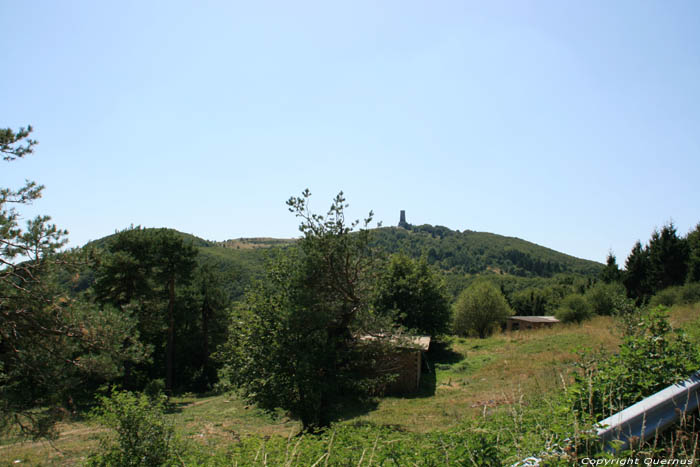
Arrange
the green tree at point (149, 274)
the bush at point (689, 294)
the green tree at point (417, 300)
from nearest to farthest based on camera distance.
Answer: the bush at point (689, 294) < the green tree at point (149, 274) < the green tree at point (417, 300)

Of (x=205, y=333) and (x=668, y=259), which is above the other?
(x=668, y=259)

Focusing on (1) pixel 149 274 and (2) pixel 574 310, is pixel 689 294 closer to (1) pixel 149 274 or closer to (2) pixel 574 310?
(2) pixel 574 310

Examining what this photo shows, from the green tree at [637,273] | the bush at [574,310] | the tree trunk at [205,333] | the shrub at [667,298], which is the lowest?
the tree trunk at [205,333]

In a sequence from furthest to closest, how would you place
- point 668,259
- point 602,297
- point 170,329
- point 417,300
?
point 602,297 < point 668,259 < point 170,329 < point 417,300

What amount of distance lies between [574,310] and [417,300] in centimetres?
1833

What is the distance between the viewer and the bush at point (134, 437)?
19.7 ft

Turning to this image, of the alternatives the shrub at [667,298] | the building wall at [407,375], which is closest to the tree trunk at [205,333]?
the building wall at [407,375]

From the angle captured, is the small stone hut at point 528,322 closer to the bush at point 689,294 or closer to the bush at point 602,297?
the bush at point 602,297

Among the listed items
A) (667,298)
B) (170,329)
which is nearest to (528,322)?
(667,298)

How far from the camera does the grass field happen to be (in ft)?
35.9

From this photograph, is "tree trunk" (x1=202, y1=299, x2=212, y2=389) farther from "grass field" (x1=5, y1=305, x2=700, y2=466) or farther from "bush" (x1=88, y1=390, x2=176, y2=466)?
"bush" (x1=88, y1=390, x2=176, y2=466)

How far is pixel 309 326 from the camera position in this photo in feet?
33.5

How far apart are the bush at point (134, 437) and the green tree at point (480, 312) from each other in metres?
38.2

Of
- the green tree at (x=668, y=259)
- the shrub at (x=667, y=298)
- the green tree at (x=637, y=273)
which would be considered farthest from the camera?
the green tree at (x=637, y=273)
